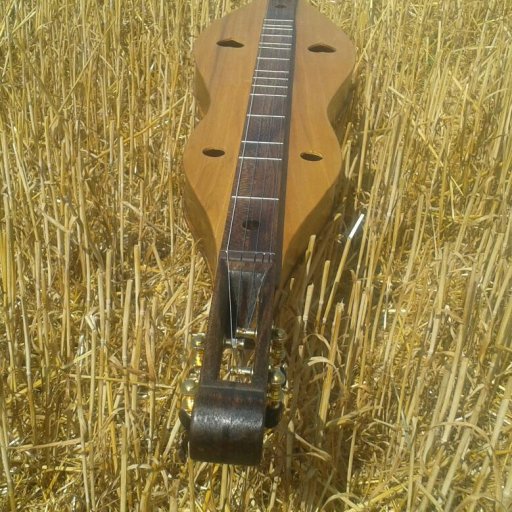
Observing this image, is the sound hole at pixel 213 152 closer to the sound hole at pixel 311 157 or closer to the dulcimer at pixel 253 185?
the dulcimer at pixel 253 185

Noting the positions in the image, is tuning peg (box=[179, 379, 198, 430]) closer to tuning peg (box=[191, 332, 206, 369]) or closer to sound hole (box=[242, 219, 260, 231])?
tuning peg (box=[191, 332, 206, 369])

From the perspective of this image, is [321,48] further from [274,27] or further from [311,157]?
[311,157]

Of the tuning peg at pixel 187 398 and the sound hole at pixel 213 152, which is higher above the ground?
the sound hole at pixel 213 152

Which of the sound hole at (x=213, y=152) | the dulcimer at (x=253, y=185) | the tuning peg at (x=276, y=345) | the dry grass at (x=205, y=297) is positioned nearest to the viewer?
the dulcimer at (x=253, y=185)

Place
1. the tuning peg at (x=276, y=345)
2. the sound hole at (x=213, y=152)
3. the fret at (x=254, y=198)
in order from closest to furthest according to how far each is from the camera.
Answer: the tuning peg at (x=276, y=345) → the fret at (x=254, y=198) → the sound hole at (x=213, y=152)

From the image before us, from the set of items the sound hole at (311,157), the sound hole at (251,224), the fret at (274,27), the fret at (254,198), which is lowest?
the sound hole at (251,224)

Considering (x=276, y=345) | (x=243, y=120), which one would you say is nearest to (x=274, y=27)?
(x=243, y=120)

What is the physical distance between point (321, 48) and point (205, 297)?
31.5 inches

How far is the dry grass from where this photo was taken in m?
0.99

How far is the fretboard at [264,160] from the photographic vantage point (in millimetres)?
999

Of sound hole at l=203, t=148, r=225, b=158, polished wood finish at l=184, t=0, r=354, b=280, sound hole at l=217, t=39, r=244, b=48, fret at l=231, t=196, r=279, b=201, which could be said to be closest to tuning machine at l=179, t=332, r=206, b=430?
polished wood finish at l=184, t=0, r=354, b=280

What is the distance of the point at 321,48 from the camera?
1.75 m

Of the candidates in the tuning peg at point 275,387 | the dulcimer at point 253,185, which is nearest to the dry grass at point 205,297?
the dulcimer at point 253,185

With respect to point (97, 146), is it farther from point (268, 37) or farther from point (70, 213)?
point (268, 37)
